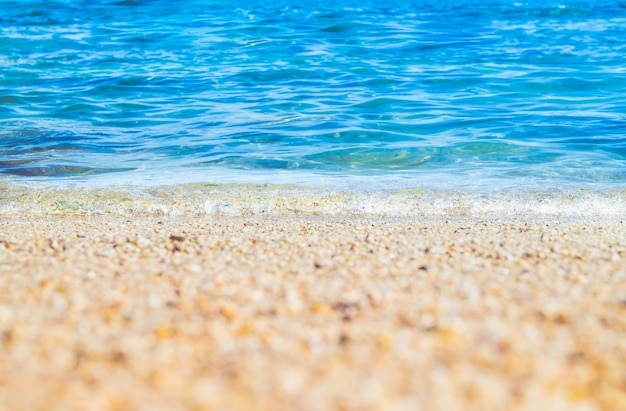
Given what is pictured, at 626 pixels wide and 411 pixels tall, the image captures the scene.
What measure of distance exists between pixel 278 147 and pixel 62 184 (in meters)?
3.06

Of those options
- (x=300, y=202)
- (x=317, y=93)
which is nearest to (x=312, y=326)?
(x=300, y=202)

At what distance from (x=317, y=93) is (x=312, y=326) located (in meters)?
10.4

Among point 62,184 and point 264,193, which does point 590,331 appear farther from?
point 62,184

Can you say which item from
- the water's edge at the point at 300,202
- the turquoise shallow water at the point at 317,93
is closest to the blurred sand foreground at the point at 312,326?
the water's edge at the point at 300,202

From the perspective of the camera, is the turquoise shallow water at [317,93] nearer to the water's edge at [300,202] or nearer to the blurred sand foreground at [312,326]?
the water's edge at [300,202]

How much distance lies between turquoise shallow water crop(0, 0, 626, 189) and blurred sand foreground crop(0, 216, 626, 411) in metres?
3.92

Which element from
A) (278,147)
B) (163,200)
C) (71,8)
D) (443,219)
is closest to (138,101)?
(278,147)

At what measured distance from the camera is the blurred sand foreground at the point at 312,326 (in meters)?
2.23

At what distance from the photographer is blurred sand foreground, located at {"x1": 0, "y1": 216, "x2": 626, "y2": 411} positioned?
223 cm

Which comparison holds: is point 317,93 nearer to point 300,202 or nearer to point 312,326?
point 300,202

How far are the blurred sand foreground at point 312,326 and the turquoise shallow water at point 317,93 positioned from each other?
392 centimetres

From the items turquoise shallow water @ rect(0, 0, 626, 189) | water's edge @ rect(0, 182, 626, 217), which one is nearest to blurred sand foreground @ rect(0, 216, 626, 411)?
water's edge @ rect(0, 182, 626, 217)

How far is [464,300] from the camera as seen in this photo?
3125 millimetres

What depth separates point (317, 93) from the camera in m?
12.9
